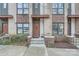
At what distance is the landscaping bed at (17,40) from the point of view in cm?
372

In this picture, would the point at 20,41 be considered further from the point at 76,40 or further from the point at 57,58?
the point at 76,40

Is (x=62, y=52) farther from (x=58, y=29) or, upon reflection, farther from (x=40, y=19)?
(x=40, y=19)

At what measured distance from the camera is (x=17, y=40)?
12.3ft

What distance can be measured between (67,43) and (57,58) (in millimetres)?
484

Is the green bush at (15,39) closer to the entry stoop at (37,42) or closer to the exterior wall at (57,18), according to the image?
the entry stoop at (37,42)

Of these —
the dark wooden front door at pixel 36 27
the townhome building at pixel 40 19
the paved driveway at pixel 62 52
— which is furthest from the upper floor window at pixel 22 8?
the paved driveway at pixel 62 52

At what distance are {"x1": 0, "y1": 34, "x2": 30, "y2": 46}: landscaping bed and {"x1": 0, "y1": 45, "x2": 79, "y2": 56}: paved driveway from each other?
0.08m

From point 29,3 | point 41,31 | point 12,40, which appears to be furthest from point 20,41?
point 29,3

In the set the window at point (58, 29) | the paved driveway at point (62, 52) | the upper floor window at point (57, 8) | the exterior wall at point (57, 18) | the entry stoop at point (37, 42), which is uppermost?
the upper floor window at point (57, 8)

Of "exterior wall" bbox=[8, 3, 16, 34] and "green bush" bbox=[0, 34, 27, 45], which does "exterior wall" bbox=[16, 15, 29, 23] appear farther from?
"green bush" bbox=[0, 34, 27, 45]

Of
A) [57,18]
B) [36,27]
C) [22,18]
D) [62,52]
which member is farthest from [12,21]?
[62,52]

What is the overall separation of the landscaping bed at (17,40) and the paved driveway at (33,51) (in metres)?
0.08

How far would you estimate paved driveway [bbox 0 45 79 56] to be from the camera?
11.9 feet

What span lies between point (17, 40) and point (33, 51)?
368 mm
